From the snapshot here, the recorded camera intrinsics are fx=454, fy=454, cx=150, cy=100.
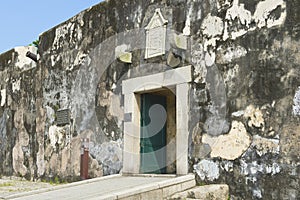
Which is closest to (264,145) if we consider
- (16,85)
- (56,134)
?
(56,134)

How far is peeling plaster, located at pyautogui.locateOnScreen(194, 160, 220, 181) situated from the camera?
5570 millimetres

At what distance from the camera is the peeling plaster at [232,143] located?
5.30 m

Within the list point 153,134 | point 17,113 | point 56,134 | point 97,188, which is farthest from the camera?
point 17,113

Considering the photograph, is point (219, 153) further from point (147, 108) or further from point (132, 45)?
point (132, 45)

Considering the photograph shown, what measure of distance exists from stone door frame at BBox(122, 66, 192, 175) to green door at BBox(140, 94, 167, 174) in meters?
0.10

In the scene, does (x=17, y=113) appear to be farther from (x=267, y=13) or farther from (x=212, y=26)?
(x=267, y=13)

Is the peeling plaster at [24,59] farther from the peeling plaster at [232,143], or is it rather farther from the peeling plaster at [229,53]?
the peeling plaster at [232,143]

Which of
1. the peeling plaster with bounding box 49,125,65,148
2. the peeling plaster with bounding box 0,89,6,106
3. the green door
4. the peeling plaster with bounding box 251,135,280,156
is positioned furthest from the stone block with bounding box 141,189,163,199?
the peeling plaster with bounding box 0,89,6,106

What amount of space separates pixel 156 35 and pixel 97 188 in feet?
7.90

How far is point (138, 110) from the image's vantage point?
6910mm

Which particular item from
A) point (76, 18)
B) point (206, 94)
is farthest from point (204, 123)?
point (76, 18)

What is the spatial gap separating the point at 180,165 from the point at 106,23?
3.01m

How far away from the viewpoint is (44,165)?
8766 millimetres

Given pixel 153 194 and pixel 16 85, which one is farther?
pixel 16 85
